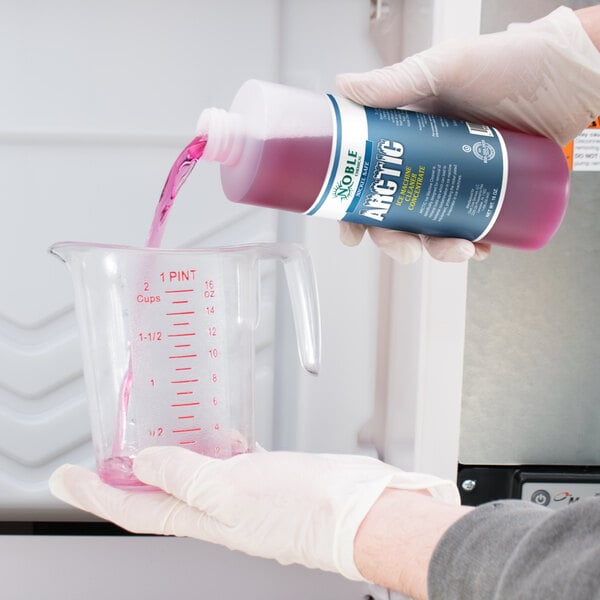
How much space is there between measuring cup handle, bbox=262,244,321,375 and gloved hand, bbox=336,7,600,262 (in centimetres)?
10

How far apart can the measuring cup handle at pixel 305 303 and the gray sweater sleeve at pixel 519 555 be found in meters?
0.28

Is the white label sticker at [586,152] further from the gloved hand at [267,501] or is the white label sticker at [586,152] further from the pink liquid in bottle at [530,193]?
the gloved hand at [267,501]

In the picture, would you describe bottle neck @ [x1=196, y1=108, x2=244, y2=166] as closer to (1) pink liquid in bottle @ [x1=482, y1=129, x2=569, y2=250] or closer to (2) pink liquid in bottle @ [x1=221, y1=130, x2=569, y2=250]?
(2) pink liquid in bottle @ [x1=221, y1=130, x2=569, y2=250]

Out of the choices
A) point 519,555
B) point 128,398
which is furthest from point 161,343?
point 519,555

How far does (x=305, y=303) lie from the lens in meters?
0.86

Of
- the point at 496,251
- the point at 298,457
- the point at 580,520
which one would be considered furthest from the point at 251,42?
the point at 580,520

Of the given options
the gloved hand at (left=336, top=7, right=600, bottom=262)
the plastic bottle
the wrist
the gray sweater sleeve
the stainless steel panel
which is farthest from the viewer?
the stainless steel panel

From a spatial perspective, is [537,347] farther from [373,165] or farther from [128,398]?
[128,398]

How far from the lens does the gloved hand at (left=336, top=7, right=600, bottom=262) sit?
90 cm

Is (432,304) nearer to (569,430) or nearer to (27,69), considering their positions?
(569,430)

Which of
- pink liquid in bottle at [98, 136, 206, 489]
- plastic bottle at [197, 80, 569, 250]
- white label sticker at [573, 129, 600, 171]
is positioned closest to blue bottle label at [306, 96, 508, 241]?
plastic bottle at [197, 80, 569, 250]

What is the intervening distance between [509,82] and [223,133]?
348 mm

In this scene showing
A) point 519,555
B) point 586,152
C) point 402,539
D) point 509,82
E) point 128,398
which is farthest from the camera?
point 586,152

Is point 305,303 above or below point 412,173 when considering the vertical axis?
below
